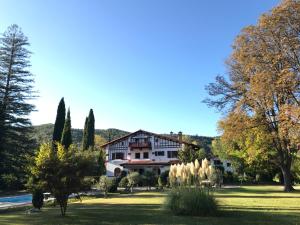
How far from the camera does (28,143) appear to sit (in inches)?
1640

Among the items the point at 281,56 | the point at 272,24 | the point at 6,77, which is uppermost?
the point at 6,77

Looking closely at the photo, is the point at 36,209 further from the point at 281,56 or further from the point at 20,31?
the point at 20,31

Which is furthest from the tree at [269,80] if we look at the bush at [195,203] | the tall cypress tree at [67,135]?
the tall cypress tree at [67,135]

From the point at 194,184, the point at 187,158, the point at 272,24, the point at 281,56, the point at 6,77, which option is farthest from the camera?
the point at 187,158

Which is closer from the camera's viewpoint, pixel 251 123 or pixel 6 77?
pixel 251 123

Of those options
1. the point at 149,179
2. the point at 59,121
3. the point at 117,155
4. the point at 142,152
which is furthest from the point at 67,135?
the point at 117,155

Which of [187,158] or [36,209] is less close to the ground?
[187,158]

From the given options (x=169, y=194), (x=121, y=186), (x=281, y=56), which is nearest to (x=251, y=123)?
(x=281, y=56)

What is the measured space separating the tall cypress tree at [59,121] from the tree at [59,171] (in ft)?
84.9

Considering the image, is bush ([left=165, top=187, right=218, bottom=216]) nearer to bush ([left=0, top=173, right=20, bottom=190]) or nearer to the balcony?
bush ([left=0, top=173, right=20, bottom=190])

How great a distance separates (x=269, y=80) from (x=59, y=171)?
1373cm

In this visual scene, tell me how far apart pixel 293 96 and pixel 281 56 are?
2701 mm

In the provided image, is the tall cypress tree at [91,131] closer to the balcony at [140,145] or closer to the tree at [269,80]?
the balcony at [140,145]

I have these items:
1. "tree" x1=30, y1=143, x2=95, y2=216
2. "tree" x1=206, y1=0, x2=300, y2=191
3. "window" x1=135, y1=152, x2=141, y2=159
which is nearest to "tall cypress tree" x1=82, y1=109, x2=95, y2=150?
"window" x1=135, y1=152, x2=141, y2=159
